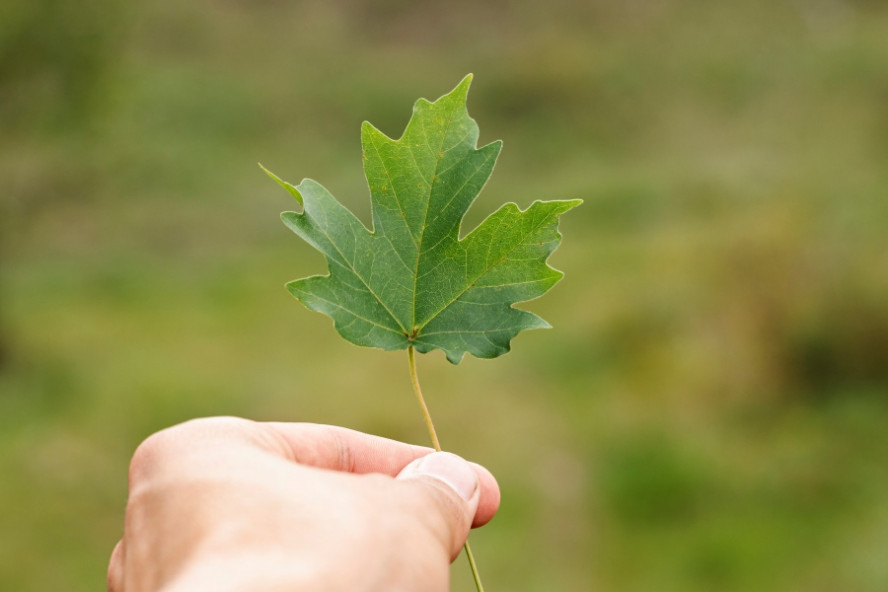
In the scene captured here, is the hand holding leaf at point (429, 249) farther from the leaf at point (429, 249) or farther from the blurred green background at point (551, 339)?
the blurred green background at point (551, 339)

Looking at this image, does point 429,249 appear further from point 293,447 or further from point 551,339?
point 551,339

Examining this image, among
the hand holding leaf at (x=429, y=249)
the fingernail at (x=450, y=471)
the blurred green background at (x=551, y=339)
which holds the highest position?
the hand holding leaf at (x=429, y=249)

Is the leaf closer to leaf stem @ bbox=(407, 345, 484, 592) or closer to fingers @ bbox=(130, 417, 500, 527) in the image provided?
leaf stem @ bbox=(407, 345, 484, 592)

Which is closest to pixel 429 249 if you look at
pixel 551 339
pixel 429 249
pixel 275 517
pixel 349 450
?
pixel 429 249

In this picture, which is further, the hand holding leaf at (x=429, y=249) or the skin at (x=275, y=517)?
the hand holding leaf at (x=429, y=249)

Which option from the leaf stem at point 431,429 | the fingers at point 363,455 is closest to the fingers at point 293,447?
the fingers at point 363,455

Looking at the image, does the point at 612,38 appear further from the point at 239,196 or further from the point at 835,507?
the point at 835,507

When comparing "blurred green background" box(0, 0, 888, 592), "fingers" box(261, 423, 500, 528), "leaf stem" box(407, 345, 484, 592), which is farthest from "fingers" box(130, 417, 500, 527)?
"blurred green background" box(0, 0, 888, 592)

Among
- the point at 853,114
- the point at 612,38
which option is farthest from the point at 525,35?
the point at 853,114
